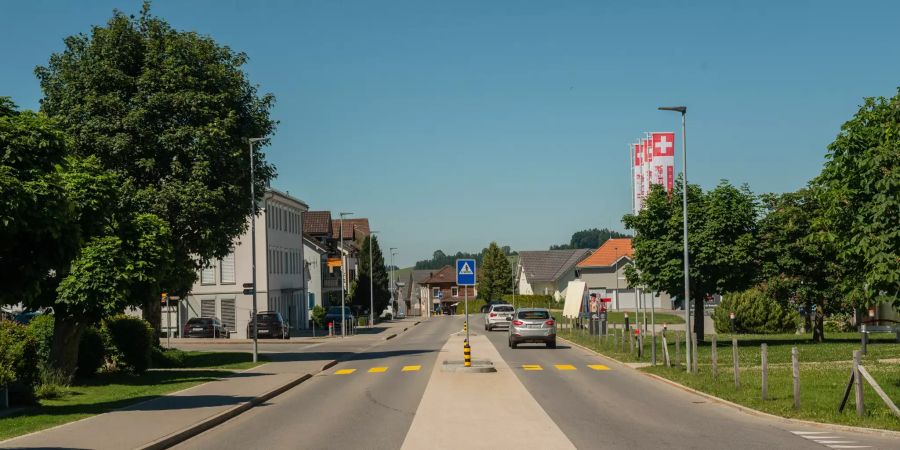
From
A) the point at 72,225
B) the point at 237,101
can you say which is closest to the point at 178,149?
the point at 237,101

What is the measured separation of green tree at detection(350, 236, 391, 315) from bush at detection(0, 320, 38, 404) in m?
77.2

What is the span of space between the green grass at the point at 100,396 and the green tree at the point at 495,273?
Result: 11689 cm

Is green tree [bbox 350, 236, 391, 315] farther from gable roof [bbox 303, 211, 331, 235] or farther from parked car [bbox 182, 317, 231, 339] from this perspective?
parked car [bbox 182, 317, 231, 339]

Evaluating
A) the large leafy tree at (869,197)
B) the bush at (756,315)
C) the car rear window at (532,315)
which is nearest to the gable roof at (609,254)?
the bush at (756,315)

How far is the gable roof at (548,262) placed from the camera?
135250 millimetres

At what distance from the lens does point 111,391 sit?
23.4 metres

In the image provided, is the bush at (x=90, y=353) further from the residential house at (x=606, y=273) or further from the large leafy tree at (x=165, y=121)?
the residential house at (x=606, y=273)

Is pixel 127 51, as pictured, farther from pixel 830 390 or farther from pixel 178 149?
pixel 830 390

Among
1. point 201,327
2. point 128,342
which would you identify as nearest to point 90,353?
point 128,342

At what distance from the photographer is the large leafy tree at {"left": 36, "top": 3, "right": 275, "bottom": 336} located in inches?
1414

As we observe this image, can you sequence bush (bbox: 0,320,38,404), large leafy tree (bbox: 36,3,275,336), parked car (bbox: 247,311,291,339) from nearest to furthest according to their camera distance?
bush (bbox: 0,320,38,404), large leafy tree (bbox: 36,3,275,336), parked car (bbox: 247,311,291,339)

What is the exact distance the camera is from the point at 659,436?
14.6 metres

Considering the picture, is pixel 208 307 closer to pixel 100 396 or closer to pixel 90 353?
pixel 90 353

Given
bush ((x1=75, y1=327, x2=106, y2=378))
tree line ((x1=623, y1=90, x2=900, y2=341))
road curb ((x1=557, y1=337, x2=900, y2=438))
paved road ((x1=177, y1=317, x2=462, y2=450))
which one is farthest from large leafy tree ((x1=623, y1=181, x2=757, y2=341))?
bush ((x1=75, y1=327, x2=106, y2=378))
